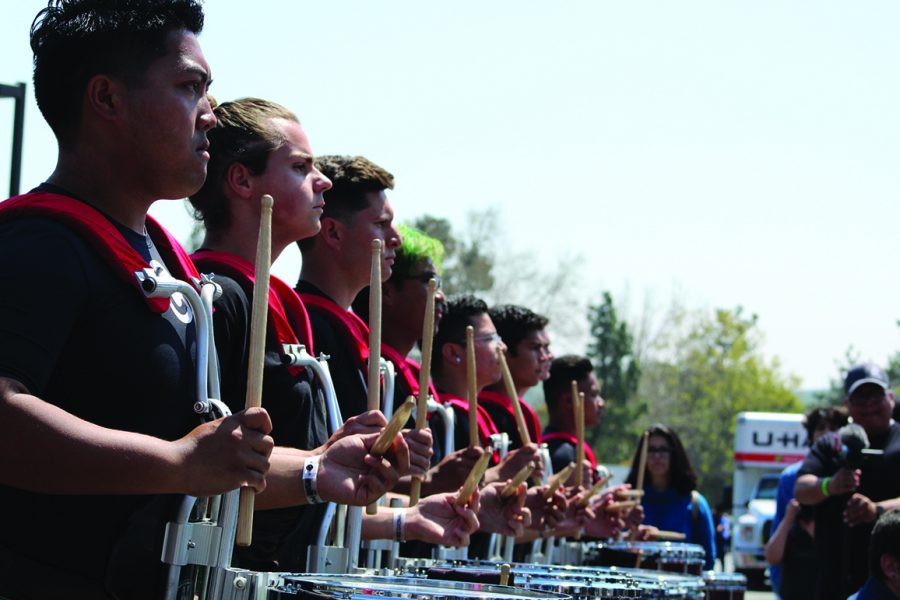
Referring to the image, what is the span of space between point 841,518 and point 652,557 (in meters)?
1.13

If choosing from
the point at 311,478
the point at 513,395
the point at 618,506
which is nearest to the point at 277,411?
the point at 311,478

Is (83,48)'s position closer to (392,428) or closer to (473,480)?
(392,428)

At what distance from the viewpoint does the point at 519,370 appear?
858 centimetres

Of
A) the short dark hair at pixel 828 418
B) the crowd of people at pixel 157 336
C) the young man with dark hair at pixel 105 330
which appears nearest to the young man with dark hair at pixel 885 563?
the crowd of people at pixel 157 336

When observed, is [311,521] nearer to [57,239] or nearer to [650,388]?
[57,239]

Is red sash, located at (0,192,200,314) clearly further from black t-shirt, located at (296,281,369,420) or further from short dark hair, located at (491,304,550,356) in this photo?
short dark hair, located at (491,304,550,356)

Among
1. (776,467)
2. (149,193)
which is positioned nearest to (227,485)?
(149,193)

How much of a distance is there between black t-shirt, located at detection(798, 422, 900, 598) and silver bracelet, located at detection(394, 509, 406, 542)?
3.95 m

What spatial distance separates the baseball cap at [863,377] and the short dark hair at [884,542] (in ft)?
6.23

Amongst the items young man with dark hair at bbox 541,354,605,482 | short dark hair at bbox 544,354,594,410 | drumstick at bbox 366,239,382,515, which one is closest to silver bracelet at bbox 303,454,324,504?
drumstick at bbox 366,239,382,515

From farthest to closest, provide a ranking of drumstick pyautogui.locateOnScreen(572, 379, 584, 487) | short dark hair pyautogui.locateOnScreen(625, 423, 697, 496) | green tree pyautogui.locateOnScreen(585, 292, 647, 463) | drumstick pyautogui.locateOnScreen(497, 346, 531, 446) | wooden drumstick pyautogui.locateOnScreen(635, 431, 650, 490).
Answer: green tree pyautogui.locateOnScreen(585, 292, 647, 463), short dark hair pyautogui.locateOnScreen(625, 423, 697, 496), wooden drumstick pyautogui.locateOnScreen(635, 431, 650, 490), drumstick pyautogui.locateOnScreen(572, 379, 584, 487), drumstick pyautogui.locateOnScreen(497, 346, 531, 446)

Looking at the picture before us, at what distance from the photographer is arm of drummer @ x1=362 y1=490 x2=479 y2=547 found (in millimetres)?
4148

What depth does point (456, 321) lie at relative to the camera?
7.23 m

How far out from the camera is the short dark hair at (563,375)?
1006cm
